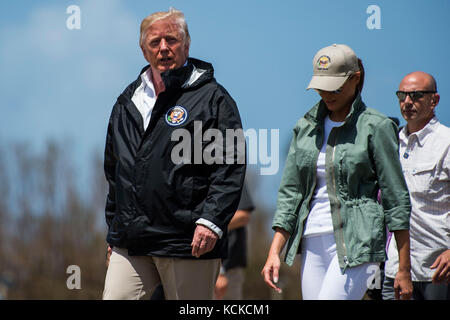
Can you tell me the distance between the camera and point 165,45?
4.23 m

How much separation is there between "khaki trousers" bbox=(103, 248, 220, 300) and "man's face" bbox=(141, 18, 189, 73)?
3.76 ft

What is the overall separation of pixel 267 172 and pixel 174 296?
1.38 m

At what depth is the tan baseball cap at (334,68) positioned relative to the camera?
379cm

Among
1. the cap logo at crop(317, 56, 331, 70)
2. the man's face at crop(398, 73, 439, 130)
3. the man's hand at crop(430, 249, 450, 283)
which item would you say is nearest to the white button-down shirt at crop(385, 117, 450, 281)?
the man's face at crop(398, 73, 439, 130)

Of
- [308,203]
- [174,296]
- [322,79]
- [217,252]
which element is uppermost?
[322,79]

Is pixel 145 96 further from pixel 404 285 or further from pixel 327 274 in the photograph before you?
pixel 404 285

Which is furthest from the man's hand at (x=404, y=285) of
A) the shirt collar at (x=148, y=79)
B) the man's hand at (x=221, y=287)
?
the man's hand at (x=221, y=287)

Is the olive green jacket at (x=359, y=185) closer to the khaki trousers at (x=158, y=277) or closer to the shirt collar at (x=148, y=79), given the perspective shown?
the khaki trousers at (x=158, y=277)

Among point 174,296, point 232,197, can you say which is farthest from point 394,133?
point 174,296

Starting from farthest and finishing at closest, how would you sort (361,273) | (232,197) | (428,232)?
1. (428,232)
2. (232,197)
3. (361,273)

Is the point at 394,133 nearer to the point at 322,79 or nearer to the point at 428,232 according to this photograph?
the point at 322,79

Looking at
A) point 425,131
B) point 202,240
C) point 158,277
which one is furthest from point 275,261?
point 425,131

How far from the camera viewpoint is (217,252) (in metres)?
4.02

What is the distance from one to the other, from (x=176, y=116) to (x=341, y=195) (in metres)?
1.05
